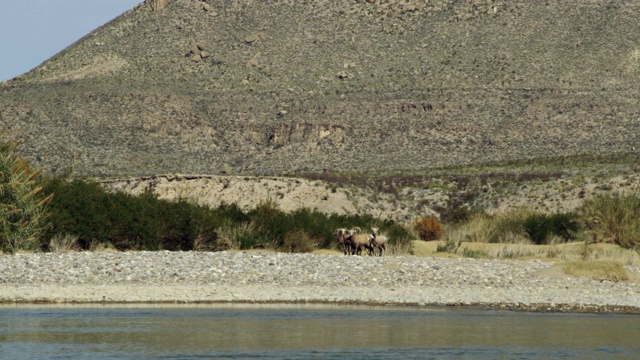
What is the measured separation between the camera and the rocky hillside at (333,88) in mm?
82938

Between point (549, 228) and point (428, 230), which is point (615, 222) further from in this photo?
point (428, 230)

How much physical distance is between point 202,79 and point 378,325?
A: 79016 mm

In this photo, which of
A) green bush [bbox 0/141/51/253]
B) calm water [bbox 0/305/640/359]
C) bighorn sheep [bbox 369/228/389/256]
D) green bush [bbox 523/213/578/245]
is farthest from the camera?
green bush [bbox 523/213/578/245]

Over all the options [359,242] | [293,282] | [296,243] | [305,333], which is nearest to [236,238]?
[296,243]

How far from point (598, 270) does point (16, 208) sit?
51.0 ft

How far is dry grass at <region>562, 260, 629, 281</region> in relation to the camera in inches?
1109

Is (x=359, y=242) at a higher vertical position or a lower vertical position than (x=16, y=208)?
lower

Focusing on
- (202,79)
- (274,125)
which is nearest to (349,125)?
(274,125)

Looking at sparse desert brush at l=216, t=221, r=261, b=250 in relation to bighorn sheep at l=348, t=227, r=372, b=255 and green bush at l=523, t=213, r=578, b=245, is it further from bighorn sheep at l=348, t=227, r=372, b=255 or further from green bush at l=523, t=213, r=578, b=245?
green bush at l=523, t=213, r=578, b=245

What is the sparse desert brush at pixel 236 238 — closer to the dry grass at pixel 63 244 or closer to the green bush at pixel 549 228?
the dry grass at pixel 63 244

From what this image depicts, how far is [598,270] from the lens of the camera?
28500mm

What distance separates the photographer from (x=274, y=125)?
291 feet

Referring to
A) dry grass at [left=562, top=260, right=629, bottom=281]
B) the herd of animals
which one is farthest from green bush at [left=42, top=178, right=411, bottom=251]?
dry grass at [left=562, top=260, right=629, bottom=281]

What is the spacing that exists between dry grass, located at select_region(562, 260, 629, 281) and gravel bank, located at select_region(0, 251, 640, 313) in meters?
0.50
